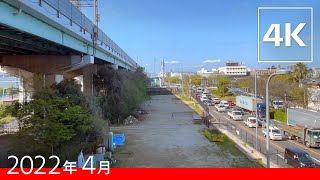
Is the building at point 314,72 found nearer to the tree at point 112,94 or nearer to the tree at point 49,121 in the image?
the tree at point 112,94

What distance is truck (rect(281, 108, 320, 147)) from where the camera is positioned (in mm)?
22438

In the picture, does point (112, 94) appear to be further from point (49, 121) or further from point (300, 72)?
point (300, 72)

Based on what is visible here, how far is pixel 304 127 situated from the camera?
78.3 ft

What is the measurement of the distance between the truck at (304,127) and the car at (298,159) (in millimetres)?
5622

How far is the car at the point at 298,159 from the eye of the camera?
16.3 m

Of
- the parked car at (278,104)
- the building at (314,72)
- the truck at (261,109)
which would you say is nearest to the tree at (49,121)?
the truck at (261,109)

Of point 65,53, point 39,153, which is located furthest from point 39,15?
point 65,53

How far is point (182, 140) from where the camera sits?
960 inches

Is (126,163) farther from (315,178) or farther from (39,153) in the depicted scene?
(315,178)

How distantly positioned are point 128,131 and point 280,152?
514 inches

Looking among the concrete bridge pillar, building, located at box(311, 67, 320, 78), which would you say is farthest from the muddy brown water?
building, located at box(311, 67, 320, 78)

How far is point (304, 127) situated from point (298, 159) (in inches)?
313

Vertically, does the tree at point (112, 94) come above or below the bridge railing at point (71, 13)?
below

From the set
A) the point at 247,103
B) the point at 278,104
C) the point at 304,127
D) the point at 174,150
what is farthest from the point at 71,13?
the point at 278,104
